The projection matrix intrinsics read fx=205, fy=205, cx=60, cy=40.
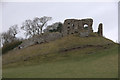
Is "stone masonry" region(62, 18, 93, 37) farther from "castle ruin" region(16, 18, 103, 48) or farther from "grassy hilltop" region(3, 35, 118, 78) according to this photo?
"grassy hilltop" region(3, 35, 118, 78)

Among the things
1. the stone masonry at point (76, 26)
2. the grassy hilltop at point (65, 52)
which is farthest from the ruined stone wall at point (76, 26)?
the grassy hilltop at point (65, 52)

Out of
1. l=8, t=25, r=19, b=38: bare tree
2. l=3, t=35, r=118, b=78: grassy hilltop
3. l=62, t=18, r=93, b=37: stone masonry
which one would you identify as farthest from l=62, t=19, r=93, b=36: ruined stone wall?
l=8, t=25, r=19, b=38: bare tree

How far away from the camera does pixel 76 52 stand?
37344mm

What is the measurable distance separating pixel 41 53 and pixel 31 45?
788 centimetres

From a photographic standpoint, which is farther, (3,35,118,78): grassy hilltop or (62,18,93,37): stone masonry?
(62,18,93,37): stone masonry

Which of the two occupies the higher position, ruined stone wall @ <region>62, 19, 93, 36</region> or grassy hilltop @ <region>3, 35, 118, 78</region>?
ruined stone wall @ <region>62, 19, 93, 36</region>

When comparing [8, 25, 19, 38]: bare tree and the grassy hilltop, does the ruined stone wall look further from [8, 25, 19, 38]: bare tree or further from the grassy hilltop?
[8, 25, 19, 38]: bare tree

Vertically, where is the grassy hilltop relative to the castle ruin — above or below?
below

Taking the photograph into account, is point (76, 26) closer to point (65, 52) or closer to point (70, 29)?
point (70, 29)

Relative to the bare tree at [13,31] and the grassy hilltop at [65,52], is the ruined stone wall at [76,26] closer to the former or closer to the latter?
the grassy hilltop at [65,52]

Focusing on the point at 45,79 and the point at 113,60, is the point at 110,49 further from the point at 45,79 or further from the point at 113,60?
the point at 45,79

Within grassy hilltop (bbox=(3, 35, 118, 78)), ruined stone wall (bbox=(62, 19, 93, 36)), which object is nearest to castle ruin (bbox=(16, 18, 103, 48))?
ruined stone wall (bbox=(62, 19, 93, 36))

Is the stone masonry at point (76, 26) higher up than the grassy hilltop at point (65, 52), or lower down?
higher up

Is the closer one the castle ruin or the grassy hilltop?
the grassy hilltop
